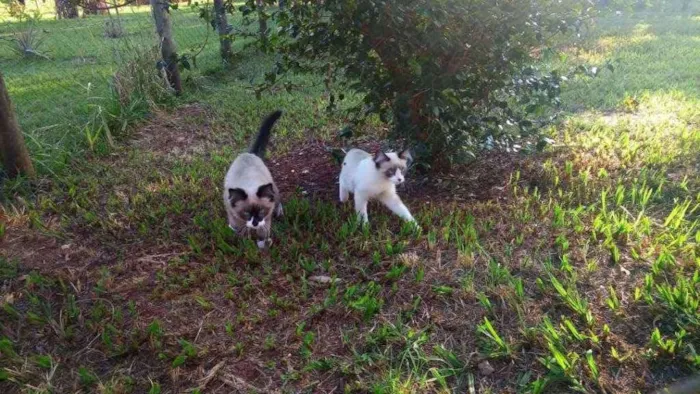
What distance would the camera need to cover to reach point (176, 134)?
6547 mm

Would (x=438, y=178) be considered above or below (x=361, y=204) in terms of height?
below

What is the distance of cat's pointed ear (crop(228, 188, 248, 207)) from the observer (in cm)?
384

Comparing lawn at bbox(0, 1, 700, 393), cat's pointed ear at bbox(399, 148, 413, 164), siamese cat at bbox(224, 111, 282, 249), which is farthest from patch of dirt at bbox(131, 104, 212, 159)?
cat's pointed ear at bbox(399, 148, 413, 164)

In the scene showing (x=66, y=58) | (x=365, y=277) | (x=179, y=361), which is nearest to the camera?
(x=179, y=361)

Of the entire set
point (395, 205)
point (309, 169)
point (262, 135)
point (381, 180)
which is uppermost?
point (262, 135)

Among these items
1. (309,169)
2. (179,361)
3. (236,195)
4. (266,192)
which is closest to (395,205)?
(266,192)

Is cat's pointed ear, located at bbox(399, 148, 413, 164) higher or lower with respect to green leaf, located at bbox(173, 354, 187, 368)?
higher

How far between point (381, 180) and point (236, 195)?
3.77 feet

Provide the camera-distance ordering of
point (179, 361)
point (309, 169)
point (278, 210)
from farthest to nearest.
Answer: point (309, 169) < point (278, 210) < point (179, 361)

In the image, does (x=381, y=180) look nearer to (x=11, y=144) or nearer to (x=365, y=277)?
(x=365, y=277)

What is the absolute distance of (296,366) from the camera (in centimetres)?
284

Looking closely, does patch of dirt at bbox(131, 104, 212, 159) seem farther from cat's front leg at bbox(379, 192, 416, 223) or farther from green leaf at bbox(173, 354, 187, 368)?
green leaf at bbox(173, 354, 187, 368)

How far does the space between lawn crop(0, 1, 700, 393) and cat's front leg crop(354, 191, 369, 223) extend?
0.16 metres

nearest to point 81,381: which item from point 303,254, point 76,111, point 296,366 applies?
point 296,366
